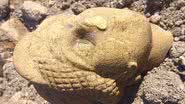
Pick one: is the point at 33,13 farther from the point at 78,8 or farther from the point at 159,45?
the point at 159,45

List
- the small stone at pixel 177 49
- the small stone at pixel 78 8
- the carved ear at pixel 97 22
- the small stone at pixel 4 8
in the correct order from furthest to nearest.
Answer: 1. the small stone at pixel 4 8
2. the small stone at pixel 78 8
3. the small stone at pixel 177 49
4. the carved ear at pixel 97 22

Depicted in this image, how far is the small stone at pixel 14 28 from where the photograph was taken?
179 centimetres

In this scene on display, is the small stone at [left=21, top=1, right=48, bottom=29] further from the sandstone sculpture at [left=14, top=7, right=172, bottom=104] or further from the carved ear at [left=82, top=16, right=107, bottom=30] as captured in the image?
the carved ear at [left=82, top=16, right=107, bottom=30]

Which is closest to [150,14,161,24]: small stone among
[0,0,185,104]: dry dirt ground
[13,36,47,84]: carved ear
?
[0,0,185,104]: dry dirt ground

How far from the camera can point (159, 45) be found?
1.34 meters

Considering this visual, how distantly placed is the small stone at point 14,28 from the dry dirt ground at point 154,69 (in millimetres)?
15

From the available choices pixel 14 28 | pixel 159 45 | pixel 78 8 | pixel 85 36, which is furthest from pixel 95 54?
pixel 14 28

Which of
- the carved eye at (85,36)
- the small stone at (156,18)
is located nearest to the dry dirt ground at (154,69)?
the small stone at (156,18)

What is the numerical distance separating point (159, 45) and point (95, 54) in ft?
0.73

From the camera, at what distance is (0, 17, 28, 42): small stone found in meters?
1.79

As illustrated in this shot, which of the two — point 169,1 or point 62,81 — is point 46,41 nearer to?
point 62,81

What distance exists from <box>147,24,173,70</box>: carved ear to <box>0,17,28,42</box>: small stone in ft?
2.06

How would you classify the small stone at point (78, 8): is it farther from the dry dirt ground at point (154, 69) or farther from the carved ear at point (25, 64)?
the carved ear at point (25, 64)

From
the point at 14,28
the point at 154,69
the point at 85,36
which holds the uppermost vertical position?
the point at 85,36
